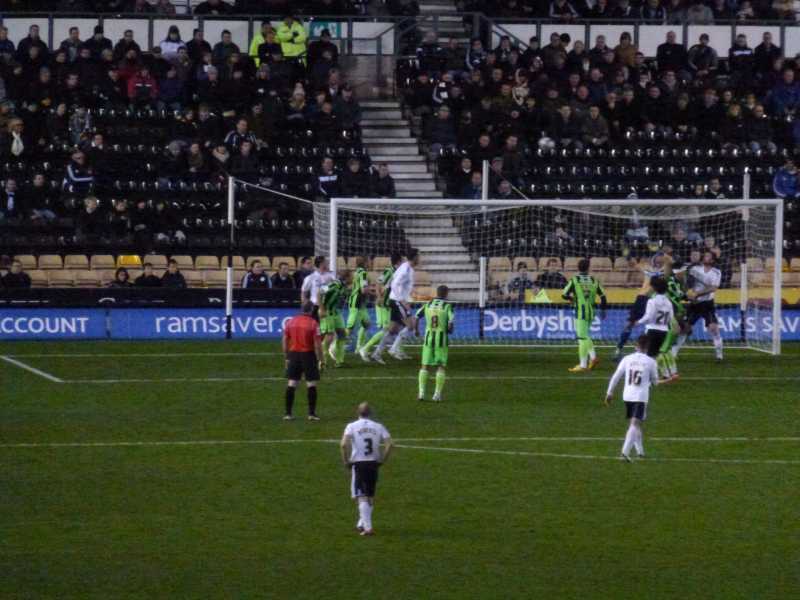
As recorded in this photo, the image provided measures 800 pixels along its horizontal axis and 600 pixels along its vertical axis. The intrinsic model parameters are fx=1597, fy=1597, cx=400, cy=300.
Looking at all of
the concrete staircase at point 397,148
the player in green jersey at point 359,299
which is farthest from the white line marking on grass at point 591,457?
the concrete staircase at point 397,148

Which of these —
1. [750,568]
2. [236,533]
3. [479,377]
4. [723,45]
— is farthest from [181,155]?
[750,568]

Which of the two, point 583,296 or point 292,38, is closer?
point 583,296

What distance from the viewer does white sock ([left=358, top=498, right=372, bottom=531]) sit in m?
15.0

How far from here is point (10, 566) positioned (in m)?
13.8

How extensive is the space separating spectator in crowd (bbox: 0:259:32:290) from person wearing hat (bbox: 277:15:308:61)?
9122 mm

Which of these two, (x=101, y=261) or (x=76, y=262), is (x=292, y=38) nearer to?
(x=101, y=261)

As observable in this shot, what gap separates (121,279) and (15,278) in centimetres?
215

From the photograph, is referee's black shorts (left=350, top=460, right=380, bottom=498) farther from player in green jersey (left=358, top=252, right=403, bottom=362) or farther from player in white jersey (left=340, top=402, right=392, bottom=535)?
player in green jersey (left=358, top=252, right=403, bottom=362)

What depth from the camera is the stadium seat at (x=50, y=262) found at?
33875mm

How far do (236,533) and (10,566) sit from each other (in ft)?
7.62

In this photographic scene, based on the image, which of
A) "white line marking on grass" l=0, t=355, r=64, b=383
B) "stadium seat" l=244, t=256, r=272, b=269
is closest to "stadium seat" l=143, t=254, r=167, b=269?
"stadium seat" l=244, t=256, r=272, b=269

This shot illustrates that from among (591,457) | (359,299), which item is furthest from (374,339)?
(591,457)

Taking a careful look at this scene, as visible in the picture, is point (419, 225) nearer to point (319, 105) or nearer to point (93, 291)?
point (319, 105)

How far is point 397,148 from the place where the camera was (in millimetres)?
38812
